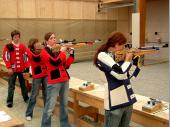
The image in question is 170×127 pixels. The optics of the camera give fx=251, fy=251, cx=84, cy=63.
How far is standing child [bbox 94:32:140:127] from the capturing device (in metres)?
2.35

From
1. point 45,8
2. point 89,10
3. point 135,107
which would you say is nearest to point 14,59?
point 135,107

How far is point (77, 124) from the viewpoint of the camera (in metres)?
3.90

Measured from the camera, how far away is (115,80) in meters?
2.38

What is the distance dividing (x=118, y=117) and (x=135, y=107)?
56cm

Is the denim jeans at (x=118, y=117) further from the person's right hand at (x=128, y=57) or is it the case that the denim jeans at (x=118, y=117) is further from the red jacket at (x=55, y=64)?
the red jacket at (x=55, y=64)

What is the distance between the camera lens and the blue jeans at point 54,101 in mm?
3379

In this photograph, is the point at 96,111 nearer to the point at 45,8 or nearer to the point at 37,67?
the point at 37,67

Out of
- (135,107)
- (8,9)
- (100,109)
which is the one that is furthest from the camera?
(8,9)

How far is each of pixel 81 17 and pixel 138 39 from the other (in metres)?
3.59

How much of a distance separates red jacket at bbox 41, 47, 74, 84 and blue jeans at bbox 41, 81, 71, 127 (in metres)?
0.08

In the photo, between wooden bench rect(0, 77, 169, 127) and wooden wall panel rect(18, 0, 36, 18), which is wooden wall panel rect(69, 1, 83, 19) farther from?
wooden bench rect(0, 77, 169, 127)

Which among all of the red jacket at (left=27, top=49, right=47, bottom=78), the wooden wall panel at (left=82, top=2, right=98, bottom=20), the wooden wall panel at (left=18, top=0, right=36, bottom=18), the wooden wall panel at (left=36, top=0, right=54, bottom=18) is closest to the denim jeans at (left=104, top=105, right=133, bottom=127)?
the red jacket at (left=27, top=49, right=47, bottom=78)

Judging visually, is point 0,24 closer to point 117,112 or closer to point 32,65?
point 32,65

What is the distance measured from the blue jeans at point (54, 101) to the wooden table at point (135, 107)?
0.30 metres
